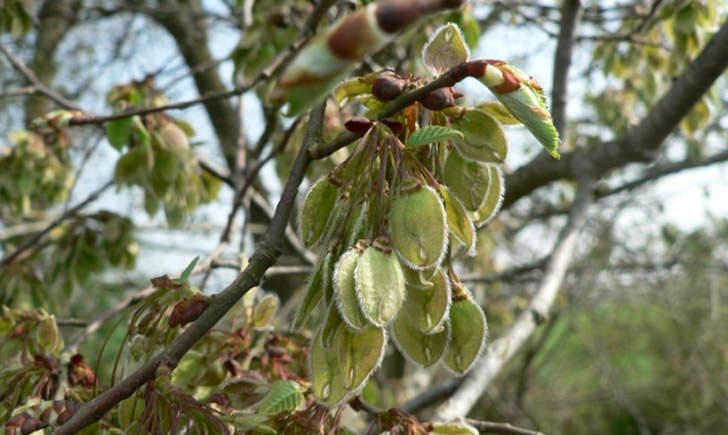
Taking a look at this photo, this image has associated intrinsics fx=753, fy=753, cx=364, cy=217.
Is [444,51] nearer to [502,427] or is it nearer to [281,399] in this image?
[281,399]

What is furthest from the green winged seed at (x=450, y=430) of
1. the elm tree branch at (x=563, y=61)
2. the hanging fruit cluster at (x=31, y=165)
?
the hanging fruit cluster at (x=31, y=165)

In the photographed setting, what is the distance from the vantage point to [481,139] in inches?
37.4

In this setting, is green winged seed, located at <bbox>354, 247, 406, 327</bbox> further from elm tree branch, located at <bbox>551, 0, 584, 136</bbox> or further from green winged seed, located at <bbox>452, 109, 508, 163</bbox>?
elm tree branch, located at <bbox>551, 0, 584, 136</bbox>

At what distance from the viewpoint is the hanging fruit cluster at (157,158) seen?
1.83 metres

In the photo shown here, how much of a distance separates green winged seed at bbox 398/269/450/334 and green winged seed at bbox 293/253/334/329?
107mm

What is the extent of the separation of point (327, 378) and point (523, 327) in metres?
0.99

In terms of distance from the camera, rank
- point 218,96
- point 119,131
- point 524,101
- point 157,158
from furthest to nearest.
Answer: point 157,158 → point 119,131 → point 218,96 → point 524,101

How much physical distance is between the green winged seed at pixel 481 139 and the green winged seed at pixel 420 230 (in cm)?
12

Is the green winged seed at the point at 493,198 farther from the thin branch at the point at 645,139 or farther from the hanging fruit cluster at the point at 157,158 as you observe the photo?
the hanging fruit cluster at the point at 157,158

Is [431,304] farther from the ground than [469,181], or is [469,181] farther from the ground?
[469,181]

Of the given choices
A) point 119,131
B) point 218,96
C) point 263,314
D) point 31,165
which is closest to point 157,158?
point 119,131

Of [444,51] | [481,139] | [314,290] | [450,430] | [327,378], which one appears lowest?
[450,430]

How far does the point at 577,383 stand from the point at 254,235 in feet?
16.3

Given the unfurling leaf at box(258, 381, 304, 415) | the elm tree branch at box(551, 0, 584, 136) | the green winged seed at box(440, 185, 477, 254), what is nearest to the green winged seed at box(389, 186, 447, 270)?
the green winged seed at box(440, 185, 477, 254)
